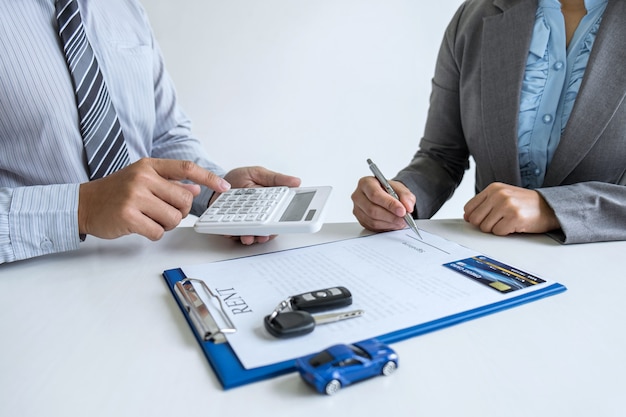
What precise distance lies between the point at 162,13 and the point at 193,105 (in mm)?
387

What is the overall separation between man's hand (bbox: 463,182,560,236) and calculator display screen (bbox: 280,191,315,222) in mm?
308

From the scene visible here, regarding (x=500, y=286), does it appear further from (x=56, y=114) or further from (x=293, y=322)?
(x=56, y=114)

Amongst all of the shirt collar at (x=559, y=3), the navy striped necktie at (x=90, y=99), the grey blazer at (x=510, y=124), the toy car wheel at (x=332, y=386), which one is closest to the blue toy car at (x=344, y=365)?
the toy car wheel at (x=332, y=386)

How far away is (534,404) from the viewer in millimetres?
384

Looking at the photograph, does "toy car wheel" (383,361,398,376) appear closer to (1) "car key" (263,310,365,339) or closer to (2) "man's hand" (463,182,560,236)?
(1) "car key" (263,310,365,339)

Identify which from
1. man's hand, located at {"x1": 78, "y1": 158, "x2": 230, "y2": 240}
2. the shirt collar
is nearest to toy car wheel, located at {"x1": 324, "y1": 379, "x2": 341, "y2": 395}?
man's hand, located at {"x1": 78, "y1": 158, "x2": 230, "y2": 240}

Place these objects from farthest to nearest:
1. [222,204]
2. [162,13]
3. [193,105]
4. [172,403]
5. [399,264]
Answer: [193,105], [162,13], [222,204], [399,264], [172,403]

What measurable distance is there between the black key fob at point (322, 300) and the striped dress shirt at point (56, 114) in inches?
15.3

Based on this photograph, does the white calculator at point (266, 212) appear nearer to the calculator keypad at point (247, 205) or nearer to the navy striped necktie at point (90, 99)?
the calculator keypad at point (247, 205)

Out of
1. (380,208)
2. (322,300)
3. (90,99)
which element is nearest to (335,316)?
(322,300)

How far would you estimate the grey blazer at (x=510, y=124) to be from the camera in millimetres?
825

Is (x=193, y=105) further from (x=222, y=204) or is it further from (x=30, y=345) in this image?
(x=30, y=345)

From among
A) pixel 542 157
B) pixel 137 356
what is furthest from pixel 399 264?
pixel 542 157

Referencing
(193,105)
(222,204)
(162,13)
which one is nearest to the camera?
(222,204)
